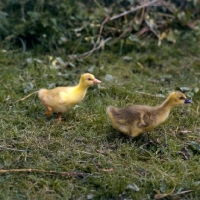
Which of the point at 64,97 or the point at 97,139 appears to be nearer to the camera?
the point at 97,139

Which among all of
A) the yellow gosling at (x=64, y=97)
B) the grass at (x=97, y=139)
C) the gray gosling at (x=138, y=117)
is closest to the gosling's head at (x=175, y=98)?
the gray gosling at (x=138, y=117)

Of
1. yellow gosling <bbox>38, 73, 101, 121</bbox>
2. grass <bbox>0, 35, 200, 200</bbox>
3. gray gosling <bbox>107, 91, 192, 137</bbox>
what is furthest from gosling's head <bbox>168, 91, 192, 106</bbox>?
yellow gosling <bbox>38, 73, 101, 121</bbox>

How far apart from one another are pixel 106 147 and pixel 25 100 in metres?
1.05

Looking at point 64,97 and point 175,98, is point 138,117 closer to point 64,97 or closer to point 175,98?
point 175,98

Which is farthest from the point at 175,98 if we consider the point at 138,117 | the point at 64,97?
the point at 64,97

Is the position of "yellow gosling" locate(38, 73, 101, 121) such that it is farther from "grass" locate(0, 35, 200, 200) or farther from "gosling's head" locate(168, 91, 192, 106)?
"gosling's head" locate(168, 91, 192, 106)

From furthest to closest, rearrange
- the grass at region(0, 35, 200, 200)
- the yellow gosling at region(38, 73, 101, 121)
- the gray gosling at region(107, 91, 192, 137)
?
the yellow gosling at region(38, 73, 101, 121), the gray gosling at region(107, 91, 192, 137), the grass at region(0, 35, 200, 200)

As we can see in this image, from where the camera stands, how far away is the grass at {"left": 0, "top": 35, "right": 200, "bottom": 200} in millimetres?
3137

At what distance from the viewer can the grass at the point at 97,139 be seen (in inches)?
123

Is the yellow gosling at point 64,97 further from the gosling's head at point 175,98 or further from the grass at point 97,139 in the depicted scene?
the gosling's head at point 175,98

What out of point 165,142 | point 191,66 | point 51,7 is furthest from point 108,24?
point 165,142

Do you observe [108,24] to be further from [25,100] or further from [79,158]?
[79,158]

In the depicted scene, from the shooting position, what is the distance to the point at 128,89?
4617mm

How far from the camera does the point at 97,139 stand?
3.72 metres
